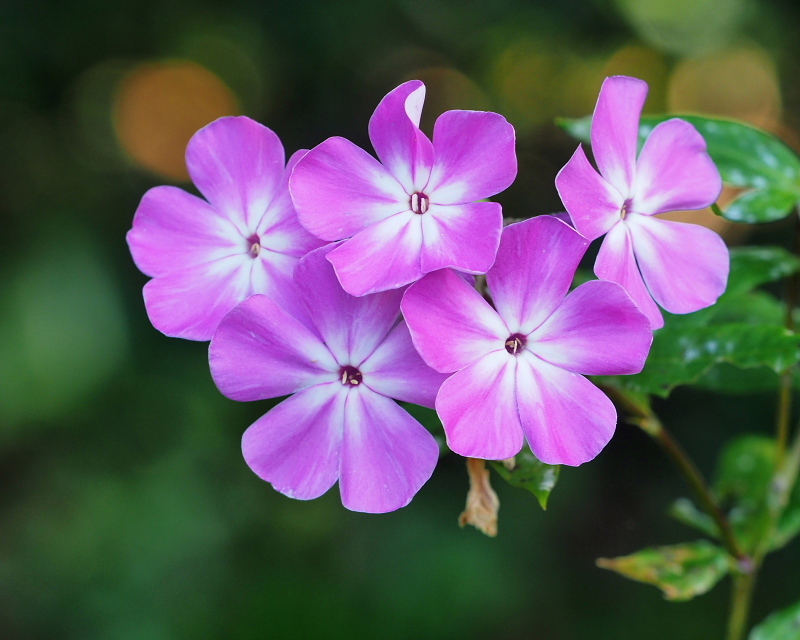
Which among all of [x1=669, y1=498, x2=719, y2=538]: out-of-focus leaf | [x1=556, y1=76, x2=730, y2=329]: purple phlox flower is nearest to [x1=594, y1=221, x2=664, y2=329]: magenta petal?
[x1=556, y1=76, x2=730, y2=329]: purple phlox flower

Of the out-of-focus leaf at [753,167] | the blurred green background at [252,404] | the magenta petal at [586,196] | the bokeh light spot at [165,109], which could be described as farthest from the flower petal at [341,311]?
the bokeh light spot at [165,109]

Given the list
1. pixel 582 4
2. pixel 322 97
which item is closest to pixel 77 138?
pixel 322 97

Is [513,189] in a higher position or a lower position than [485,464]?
higher

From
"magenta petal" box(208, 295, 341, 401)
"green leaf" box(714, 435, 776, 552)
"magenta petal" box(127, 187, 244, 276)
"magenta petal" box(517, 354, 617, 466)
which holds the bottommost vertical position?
"magenta petal" box(208, 295, 341, 401)

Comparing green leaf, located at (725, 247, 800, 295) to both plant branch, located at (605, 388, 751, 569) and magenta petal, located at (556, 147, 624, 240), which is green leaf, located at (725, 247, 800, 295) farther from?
magenta petal, located at (556, 147, 624, 240)

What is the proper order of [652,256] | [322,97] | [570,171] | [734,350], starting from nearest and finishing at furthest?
[570,171] < [652,256] < [734,350] < [322,97]

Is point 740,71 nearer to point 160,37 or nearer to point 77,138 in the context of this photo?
point 160,37
